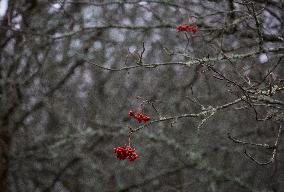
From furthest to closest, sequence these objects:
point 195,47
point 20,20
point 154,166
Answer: point 20,20 → point 154,166 → point 195,47

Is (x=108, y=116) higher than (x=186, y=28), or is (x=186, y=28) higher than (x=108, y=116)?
(x=186, y=28)

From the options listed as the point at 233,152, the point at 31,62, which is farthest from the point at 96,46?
the point at 233,152

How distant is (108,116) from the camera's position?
6895 millimetres

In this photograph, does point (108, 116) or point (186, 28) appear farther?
point (108, 116)

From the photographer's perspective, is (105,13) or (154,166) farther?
(105,13)

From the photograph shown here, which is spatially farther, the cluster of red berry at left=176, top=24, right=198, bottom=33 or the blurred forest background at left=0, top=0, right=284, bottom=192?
the blurred forest background at left=0, top=0, right=284, bottom=192

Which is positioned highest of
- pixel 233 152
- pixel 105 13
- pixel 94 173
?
pixel 105 13

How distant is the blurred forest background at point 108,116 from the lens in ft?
21.2

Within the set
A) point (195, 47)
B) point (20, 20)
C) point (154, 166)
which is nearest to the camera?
point (195, 47)

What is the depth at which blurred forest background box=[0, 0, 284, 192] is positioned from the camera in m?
6.45

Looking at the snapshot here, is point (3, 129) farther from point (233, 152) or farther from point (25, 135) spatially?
point (233, 152)

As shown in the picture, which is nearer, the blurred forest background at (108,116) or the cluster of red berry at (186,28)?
the cluster of red berry at (186,28)

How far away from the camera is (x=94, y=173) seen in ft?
21.7

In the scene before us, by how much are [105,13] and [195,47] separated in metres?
1.69
